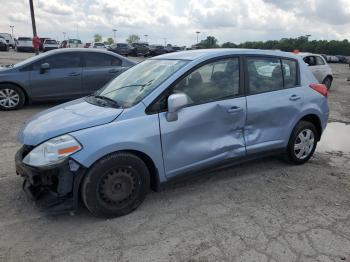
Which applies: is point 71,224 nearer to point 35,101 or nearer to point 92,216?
point 92,216

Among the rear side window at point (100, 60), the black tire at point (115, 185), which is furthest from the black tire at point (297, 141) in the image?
the rear side window at point (100, 60)

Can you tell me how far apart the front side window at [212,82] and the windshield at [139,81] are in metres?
0.20

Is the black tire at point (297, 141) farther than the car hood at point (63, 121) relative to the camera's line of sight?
Yes

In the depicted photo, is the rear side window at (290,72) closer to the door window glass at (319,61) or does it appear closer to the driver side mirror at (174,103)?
the driver side mirror at (174,103)

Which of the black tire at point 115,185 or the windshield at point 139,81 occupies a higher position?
the windshield at point 139,81

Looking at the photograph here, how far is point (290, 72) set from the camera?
4965 mm

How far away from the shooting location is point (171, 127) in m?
3.75

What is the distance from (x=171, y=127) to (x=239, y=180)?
148cm

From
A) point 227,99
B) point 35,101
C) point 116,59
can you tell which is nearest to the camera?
point 227,99

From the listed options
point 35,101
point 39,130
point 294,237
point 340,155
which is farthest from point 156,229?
point 35,101

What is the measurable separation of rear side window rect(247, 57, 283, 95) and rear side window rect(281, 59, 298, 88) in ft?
0.30

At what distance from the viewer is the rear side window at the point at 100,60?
9.25 metres

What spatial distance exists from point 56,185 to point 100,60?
644 centimetres

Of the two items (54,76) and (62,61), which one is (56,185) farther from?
A: (62,61)
